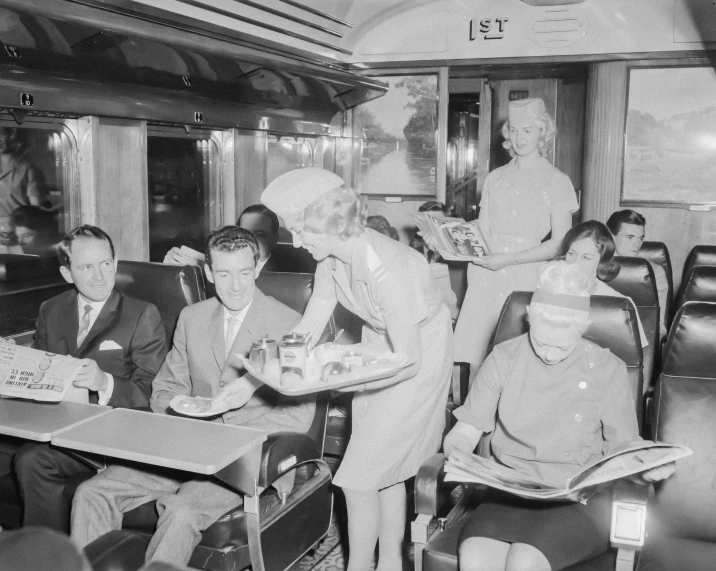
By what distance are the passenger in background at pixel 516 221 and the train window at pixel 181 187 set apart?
230cm

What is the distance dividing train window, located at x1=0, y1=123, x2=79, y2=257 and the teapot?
2.30m

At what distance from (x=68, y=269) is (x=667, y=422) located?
2.37 m

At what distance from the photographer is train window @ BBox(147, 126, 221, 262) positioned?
5125mm

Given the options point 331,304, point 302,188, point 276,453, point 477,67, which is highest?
point 477,67

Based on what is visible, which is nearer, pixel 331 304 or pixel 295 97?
pixel 331 304

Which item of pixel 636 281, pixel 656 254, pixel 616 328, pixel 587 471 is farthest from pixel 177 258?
pixel 656 254

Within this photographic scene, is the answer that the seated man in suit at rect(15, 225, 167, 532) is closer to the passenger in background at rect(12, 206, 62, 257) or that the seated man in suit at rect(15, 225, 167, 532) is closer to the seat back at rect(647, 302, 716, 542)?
the passenger in background at rect(12, 206, 62, 257)

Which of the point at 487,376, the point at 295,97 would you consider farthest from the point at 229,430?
the point at 295,97

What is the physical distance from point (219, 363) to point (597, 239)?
1806mm

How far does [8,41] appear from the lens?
3.46 m

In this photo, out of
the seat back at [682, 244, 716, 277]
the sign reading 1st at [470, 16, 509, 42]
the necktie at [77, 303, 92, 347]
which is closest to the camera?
the necktie at [77, 303, 92, 347]

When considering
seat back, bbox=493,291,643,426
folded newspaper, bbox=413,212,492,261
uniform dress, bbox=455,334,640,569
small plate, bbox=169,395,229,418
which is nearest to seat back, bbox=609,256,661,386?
folded newspaper, bbox=413,212,492,261

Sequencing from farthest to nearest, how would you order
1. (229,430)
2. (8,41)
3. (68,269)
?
(8,41) < (68,269) < (229,430)

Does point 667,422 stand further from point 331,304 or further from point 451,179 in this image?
point 451,179
